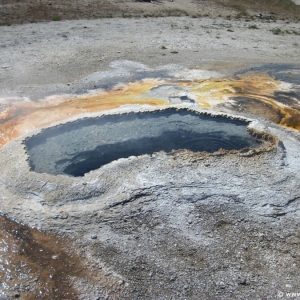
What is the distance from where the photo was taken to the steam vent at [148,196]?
160 inches

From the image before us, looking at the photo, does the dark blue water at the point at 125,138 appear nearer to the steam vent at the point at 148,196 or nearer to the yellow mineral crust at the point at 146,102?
the steam vent at the point at 148,196

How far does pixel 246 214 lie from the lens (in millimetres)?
4930

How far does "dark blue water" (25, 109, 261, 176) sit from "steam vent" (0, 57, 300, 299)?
1.3 inches

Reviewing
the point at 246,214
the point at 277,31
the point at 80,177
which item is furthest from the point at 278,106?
the point at 277,31

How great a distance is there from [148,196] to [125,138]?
1860 mm

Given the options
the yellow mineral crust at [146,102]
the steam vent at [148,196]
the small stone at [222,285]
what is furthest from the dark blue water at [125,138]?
the small stone at [222,285]

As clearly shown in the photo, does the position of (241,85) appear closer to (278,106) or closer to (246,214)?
(278,106)

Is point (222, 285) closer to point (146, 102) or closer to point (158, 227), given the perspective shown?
point (158, 227)

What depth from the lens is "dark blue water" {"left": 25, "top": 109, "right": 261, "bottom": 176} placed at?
19.8 feet

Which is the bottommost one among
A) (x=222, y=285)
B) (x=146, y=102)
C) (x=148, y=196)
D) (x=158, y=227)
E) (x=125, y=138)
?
(x=222, y=285)

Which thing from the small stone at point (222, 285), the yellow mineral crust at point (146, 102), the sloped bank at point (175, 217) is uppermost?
the yellow mineral crust at point (146, 102)

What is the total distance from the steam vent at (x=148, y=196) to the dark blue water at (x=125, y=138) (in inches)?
1.3

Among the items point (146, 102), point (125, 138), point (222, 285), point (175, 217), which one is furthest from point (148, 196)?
point (146, 102)

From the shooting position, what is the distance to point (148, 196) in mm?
5125
